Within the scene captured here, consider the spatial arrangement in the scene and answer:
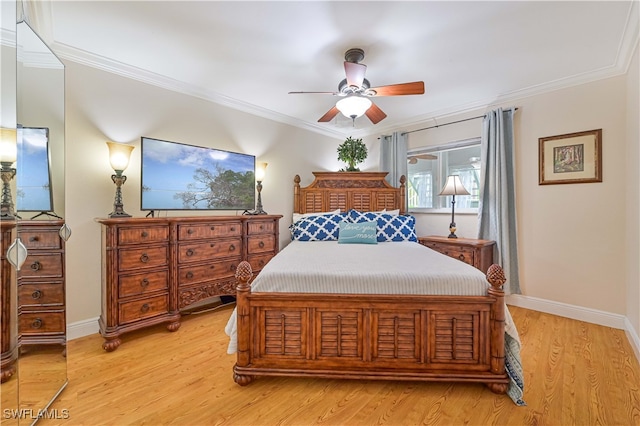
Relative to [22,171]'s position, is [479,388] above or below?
below

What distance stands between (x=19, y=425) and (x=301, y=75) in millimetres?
3183

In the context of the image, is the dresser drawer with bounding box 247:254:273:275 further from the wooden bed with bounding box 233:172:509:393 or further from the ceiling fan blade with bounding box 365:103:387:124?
the ceiling fan blade with bounding box 365:103:387:124

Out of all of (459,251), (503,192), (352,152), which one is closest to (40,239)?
(352,152)

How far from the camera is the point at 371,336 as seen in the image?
1743mm

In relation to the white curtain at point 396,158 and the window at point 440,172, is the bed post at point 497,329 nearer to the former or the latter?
the window at point 440,172

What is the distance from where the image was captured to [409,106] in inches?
145

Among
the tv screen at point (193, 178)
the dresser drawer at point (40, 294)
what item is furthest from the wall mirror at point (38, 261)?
the tv screen at point (193, 178)

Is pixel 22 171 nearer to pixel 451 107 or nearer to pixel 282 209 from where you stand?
pixel 282 209

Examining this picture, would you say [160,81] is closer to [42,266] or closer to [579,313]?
[42,266]

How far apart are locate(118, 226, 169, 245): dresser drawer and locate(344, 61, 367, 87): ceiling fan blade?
2.11 metres

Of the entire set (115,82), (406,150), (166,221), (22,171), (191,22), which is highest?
(191,22)

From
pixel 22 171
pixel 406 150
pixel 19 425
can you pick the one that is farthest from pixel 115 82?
pixel 406 150

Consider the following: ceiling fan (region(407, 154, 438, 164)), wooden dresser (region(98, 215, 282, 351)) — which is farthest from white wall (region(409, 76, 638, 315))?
wooden dresser (region(98, 215, 282, 351))

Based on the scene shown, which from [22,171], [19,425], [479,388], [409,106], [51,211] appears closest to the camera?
[19,425]
